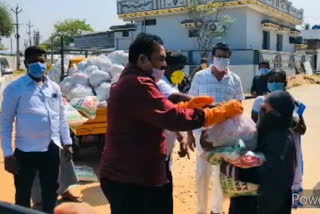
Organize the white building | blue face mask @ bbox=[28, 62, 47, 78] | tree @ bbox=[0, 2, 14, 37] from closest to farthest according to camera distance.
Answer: blue face mask @ bbox=[28, 62, 47, 78] → the white building → tree @ bbox=[0, 2, 14, 37]

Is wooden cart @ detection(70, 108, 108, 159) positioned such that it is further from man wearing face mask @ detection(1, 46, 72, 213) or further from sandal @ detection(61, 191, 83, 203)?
man wearing face mask @ detection(1, 46, 72, 213)

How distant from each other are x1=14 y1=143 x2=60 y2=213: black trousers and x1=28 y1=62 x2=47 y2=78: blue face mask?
0.64 m

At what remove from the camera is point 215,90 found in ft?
15.8

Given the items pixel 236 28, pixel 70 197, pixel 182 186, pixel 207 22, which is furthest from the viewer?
pixel 236 28

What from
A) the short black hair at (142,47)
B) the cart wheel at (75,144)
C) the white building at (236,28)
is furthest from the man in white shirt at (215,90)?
→ the white building at (236,28)

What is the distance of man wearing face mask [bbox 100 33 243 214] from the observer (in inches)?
103

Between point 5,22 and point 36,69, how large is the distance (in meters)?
54.5

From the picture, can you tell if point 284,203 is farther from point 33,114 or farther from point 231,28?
point 231,28

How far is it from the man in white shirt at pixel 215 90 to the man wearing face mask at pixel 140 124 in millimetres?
1908

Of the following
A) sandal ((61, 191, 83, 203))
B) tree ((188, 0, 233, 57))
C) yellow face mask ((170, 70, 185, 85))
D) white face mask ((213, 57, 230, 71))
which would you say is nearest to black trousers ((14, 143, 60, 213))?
sandal ((61, 191, 83, 203))

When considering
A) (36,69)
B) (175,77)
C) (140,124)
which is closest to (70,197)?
(175,77)

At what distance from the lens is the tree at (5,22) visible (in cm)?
5399

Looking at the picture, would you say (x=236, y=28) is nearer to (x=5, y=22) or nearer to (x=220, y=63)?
(x=220, y=63)

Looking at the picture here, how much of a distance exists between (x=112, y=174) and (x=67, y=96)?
4.92 meters
